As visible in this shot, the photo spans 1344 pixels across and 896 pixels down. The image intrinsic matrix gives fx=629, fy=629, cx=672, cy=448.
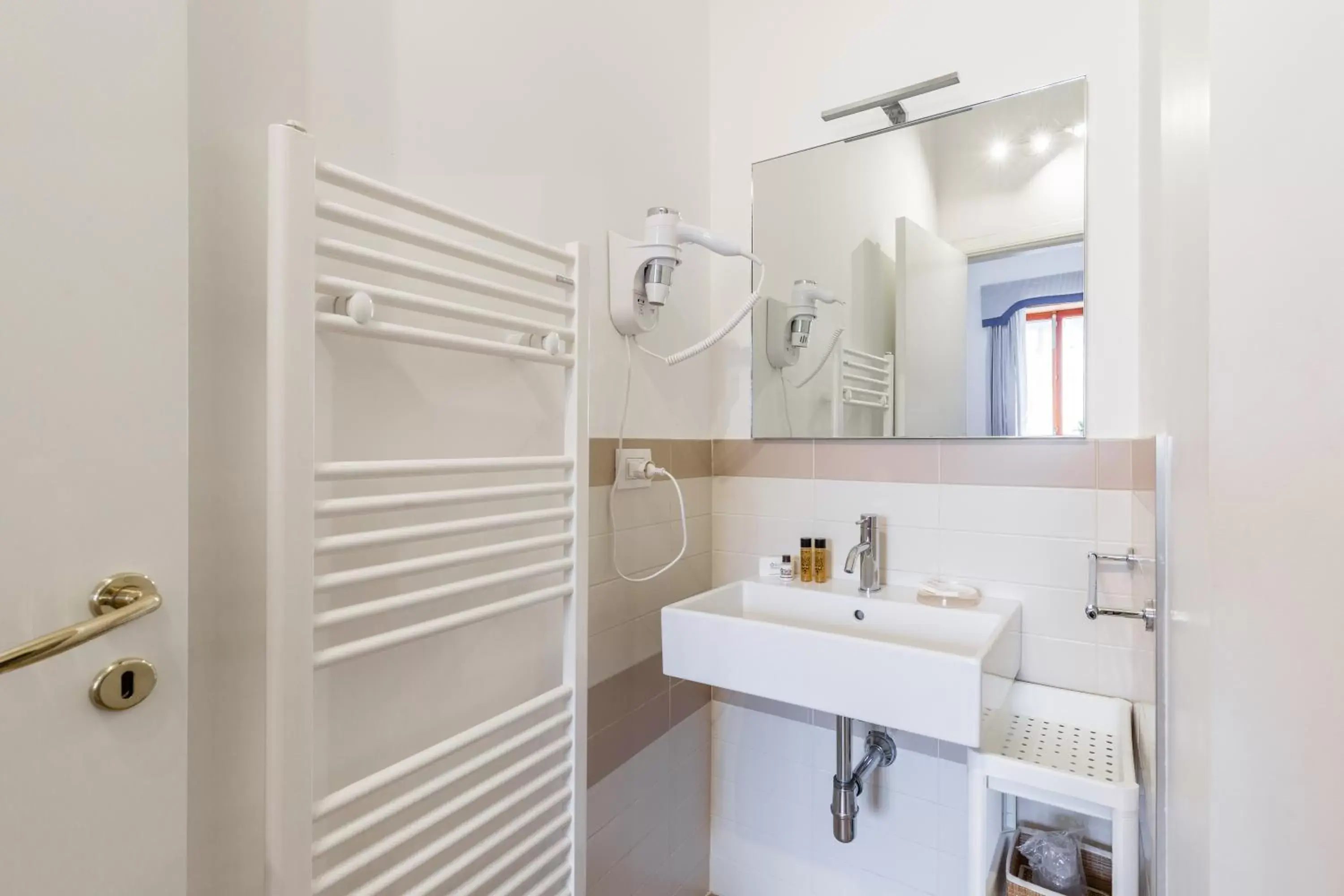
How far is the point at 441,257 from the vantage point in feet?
3.34

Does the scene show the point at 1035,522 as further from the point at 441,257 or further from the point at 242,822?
the point at 242,822

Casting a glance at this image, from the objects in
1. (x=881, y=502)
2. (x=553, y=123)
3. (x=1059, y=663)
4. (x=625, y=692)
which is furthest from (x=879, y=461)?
(x=553, y=123)

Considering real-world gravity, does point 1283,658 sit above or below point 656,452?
below

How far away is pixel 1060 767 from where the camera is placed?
3.70 feet

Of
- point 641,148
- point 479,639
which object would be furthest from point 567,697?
point 641,148

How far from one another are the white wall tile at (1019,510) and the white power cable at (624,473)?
2.12 ft

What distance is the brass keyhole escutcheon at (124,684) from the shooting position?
1.93 feet

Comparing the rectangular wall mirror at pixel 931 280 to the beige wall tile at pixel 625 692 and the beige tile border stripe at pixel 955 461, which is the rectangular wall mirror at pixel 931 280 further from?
the beige wall tile at pixel 625 692

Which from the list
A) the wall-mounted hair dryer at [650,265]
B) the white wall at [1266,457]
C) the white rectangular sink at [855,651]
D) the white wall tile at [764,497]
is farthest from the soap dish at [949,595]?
the white wall at [1266,457]

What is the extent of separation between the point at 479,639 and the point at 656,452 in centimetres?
66

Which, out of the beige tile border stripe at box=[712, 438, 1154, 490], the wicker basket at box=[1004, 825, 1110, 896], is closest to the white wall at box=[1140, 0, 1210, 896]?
the beige tile border stripe at box=[712, 438, 1154, 490]

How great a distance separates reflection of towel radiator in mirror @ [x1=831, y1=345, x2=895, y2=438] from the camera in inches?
62.6

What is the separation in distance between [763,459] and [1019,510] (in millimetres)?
638

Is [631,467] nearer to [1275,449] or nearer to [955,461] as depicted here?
[955,461]
